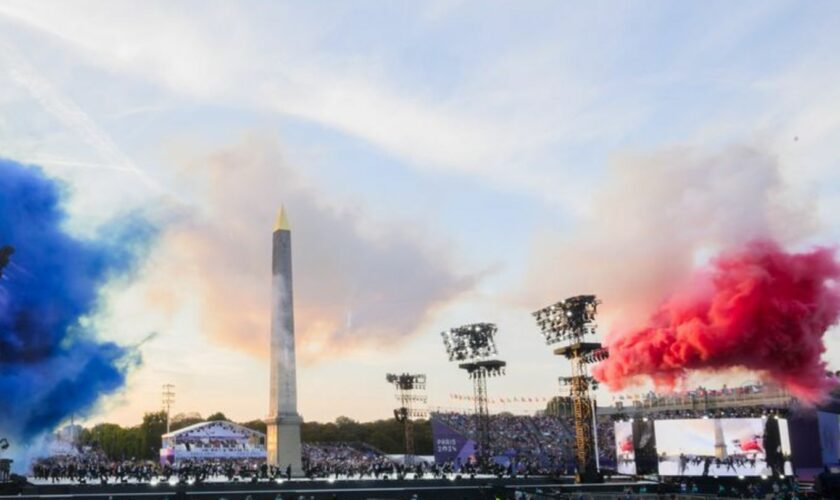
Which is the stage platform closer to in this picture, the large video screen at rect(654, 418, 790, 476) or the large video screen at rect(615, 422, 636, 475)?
the large video screen at rect(654, 418, 790, 476)

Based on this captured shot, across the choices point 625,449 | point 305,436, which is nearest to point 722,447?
point 625,449

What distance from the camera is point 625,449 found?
50.3m

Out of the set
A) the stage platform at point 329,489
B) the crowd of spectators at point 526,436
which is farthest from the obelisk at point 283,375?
Answer: the crowd of spectators at point 526,436

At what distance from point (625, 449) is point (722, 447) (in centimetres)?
647

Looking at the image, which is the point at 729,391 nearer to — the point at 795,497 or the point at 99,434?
the point at 795,497

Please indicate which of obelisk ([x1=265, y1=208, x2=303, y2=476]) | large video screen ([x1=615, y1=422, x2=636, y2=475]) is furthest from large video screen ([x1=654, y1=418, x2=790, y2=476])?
obelisk ([x1=265, y1=208, x2=303, y2=476])

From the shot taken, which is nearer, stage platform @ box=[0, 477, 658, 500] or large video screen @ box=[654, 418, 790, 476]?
stage platform @ box=[0, 477, 658, 500]

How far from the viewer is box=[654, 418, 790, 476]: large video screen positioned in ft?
148

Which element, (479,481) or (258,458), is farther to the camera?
(258,458)

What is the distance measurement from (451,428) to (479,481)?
65.7 ft

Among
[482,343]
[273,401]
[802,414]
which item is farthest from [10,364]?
[802,414]

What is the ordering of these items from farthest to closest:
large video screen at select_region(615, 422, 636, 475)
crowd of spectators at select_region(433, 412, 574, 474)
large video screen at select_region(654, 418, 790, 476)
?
crowd of spectators at select_region(433, 412, 574, 474)
large video screen at select_region(615, 422, 636, 475)
large video screen at select_region(654, 418, 790, 476)

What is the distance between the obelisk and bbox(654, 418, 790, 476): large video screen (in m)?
22.9

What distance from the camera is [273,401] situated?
1938 inches
